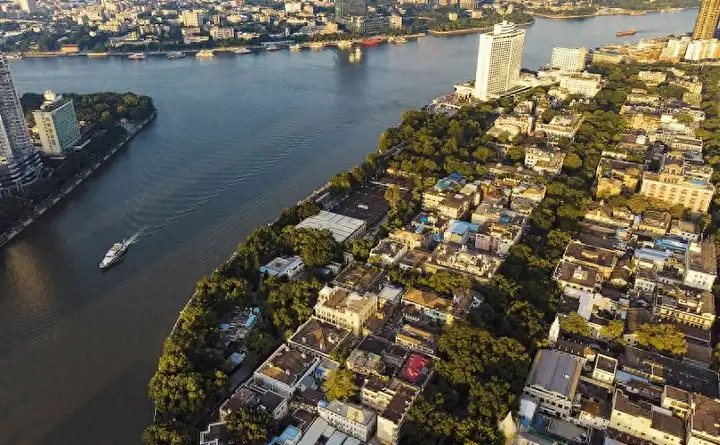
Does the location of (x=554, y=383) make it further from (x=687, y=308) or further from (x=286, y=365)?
(x=286, y=365)

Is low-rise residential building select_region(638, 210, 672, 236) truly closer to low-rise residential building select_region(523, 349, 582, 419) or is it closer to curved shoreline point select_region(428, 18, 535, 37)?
low-rise residential building select_region(523, 349, 582, 419)

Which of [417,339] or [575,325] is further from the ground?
[575,325]

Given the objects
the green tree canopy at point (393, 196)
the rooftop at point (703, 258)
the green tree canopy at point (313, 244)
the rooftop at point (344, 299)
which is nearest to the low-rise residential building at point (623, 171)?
the rooftop at point (703, 258)

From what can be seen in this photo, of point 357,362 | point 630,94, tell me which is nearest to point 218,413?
point 357,362

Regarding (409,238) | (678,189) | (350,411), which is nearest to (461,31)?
(678,189)

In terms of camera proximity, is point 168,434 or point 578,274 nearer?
point 168,434

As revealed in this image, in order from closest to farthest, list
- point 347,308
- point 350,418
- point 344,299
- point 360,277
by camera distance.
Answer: point 350,418 → point 347,308 → point 344,299 → point 360,277

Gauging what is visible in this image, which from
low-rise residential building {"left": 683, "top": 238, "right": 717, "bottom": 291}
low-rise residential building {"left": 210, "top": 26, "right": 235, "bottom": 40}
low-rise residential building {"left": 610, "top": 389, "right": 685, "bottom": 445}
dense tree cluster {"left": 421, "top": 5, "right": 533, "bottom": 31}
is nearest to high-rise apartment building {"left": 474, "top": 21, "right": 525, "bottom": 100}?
low-rise residential building {"left": 683, "top": 238, "right": 717, "bottom": 291}

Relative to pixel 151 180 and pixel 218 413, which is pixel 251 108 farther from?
pixel 218 413
